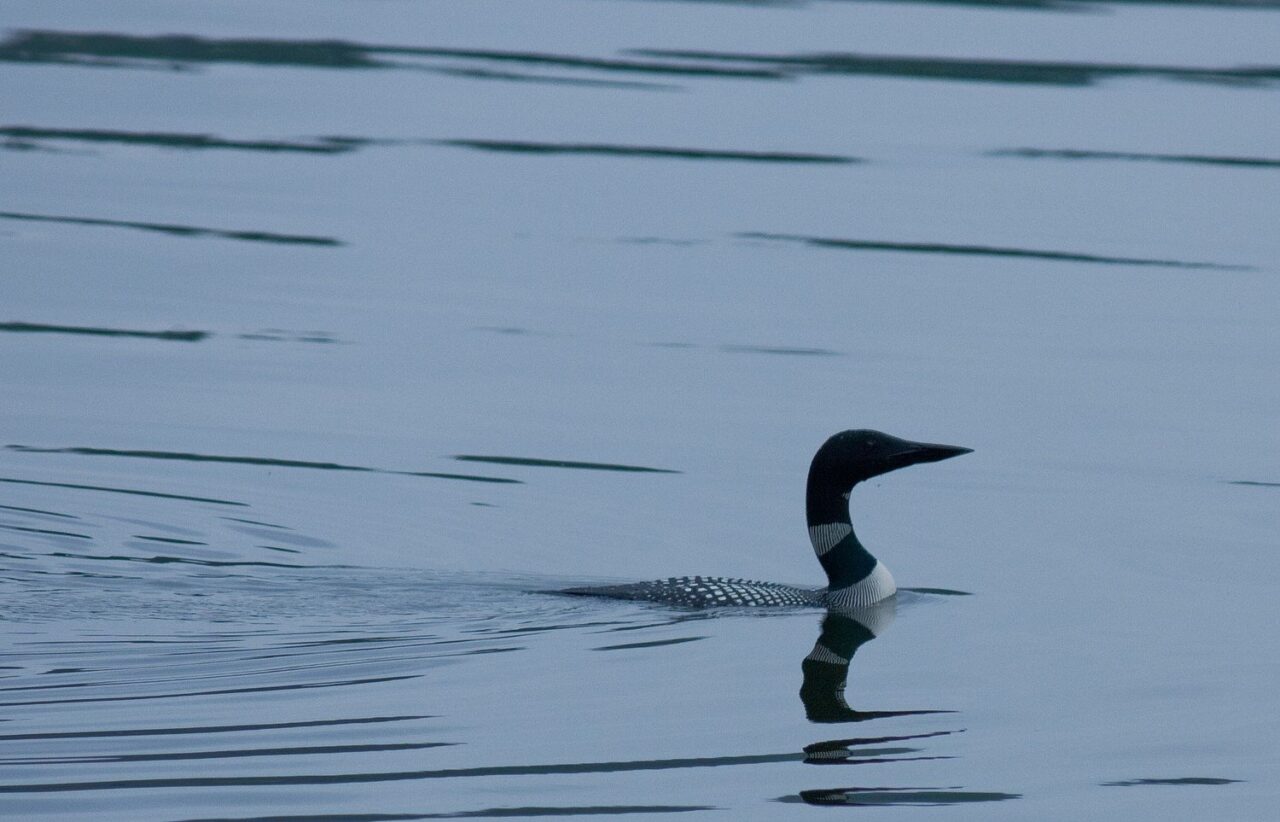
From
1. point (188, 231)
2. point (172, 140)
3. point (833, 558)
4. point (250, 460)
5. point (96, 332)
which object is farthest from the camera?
point (172, 140)

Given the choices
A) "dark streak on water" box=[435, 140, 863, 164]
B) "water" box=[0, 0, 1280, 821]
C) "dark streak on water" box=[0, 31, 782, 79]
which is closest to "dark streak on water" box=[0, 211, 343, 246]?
"water" box=[0, 0, 1280, 821]

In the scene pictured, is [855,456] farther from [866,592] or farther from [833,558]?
[866,592]

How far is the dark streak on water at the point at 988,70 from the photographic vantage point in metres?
19.1

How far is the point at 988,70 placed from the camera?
62.9 feet

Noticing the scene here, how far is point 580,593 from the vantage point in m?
7.30

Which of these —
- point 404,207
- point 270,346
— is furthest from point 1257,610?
point 404,207

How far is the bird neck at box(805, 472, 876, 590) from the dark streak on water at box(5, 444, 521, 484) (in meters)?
1.42

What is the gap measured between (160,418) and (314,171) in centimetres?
565

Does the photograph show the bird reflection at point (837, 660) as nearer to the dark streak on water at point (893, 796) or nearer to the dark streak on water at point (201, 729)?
the dark streak on water at point (893, 796)

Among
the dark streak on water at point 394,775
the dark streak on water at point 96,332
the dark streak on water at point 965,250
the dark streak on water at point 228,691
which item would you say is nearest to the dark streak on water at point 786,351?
the dark streak on water at point 965,250

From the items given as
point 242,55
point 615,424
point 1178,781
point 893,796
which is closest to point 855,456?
point 615,424

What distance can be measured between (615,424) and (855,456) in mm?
1994

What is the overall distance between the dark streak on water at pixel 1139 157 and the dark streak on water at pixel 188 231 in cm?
530

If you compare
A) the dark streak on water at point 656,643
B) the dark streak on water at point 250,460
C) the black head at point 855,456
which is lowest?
the dark streak on water at point 656,643
